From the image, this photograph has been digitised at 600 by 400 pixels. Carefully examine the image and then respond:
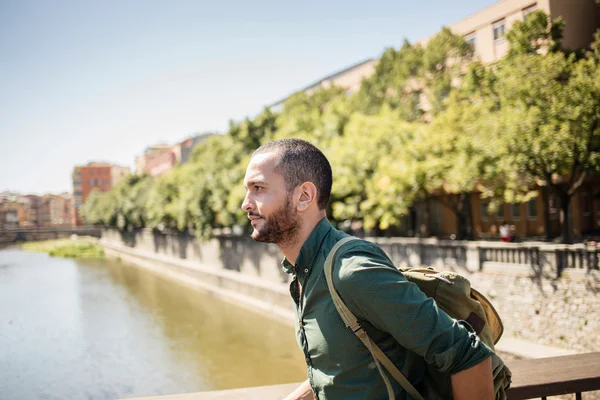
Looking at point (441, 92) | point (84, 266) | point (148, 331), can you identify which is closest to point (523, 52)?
point (441, 92)

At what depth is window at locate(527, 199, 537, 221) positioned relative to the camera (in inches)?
794

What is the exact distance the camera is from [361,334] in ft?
3.85

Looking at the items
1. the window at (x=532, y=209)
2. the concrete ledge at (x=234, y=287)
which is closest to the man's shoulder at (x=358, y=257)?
the concrete ledge at (x=234, y=287)

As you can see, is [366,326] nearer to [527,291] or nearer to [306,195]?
[306,195]

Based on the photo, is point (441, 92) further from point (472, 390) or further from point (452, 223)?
point (472, 390)

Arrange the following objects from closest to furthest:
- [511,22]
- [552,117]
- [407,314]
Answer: [407,314], [552,117], [511,22]

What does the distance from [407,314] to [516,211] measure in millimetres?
21846

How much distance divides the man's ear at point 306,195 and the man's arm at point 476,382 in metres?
0.57

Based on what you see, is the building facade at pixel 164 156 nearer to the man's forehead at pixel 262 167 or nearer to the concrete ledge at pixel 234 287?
the concrete ledge at pixel 234 287

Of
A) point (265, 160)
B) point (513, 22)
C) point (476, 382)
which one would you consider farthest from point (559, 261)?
point (265, 160)

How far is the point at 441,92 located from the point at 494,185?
6.80m

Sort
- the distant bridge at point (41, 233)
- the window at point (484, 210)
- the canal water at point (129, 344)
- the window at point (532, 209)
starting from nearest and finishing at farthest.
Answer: the canal water at point (129, 344) → the window at point (532, 209) → the window at point (484, 210) → the distant bridge at point (41, 233)

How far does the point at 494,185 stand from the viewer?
12.9 meters

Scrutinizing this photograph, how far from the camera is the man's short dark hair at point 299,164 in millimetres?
1375
